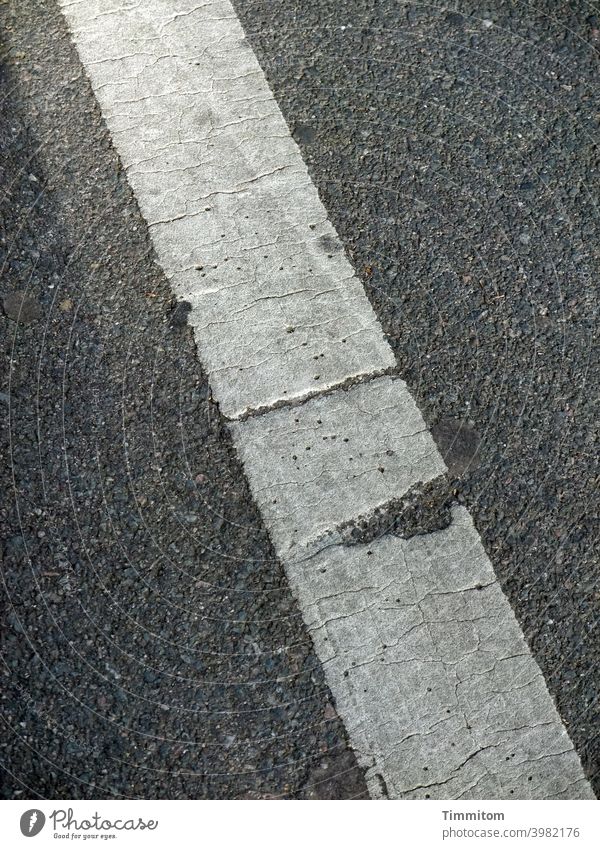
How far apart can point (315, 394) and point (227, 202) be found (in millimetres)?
787

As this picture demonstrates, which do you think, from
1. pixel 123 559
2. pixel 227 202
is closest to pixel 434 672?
pixel 123 559

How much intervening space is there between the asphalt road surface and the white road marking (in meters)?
0.06

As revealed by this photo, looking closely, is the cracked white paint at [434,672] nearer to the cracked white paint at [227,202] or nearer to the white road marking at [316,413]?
the white road marking at [316,413]

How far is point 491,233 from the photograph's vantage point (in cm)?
310

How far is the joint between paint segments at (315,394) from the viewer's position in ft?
9.23

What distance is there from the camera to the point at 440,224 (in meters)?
3.09

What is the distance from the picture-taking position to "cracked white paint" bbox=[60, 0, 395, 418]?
2.91 metres

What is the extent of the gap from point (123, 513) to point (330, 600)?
26.6 inches

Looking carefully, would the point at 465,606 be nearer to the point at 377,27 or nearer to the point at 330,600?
the point at 330,600

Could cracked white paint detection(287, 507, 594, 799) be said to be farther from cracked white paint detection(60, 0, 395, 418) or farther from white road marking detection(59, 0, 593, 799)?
cracked white paint detection(60, 0, 395, 418)

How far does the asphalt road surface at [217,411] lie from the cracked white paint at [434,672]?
0.20 ft

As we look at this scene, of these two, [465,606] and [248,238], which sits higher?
[248,238]

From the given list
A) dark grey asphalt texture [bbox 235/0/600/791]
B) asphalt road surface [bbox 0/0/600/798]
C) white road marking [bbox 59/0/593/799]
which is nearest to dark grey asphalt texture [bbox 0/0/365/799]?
asphalt road surface [bbox 0/0/600/798]
